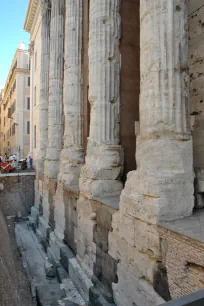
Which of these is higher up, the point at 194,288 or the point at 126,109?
the point at 126,109

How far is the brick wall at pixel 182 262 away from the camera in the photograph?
10.2 feet

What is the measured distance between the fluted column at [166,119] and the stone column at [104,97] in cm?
212

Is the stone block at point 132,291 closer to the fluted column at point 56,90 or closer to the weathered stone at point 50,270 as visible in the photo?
the weathered stone at point 50,270

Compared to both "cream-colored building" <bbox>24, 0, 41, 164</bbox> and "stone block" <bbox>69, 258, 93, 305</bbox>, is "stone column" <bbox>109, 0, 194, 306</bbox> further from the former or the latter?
"cream-colored building" <bbox>24, 0, 41, 164</bbox>

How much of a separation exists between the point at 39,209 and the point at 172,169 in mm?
9741

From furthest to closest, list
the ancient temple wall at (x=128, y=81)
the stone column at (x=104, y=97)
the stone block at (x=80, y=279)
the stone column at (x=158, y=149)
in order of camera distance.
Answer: the ancient temple wall at (x=128, y=81) < the stone column at (x=104, y=97) < the stone block at (x=80, y=279) < the stone column at (x=158, y=149)

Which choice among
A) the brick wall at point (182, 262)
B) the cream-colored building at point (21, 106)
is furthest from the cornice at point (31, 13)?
the brick wall at point (182, 262)

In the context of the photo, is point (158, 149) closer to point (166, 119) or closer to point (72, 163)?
point (166, 119)

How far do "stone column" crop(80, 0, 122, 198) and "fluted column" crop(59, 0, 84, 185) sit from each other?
7.25 ft

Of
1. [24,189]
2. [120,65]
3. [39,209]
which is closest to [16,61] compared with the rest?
[24,189]

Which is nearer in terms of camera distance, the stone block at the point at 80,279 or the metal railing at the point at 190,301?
the metal railing at the point at 190,301

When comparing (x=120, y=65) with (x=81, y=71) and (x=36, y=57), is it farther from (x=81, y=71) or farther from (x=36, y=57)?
(x=36, y=57)

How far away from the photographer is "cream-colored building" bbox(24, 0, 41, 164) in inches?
710

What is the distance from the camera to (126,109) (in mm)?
7082
